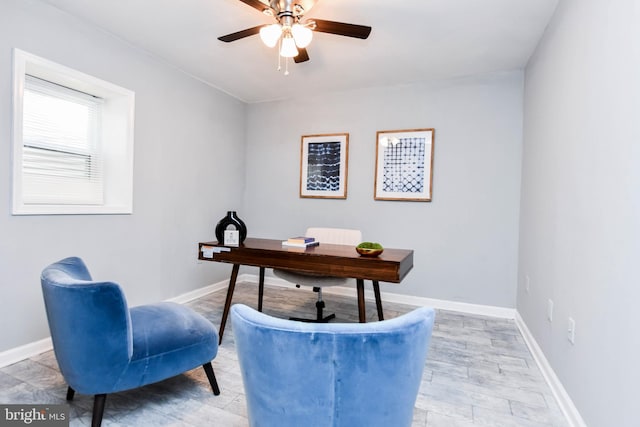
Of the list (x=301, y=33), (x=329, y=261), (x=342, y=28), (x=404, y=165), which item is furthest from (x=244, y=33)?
(x=404, y=165)

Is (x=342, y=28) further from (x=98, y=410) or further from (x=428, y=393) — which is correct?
(x=98, y=410)

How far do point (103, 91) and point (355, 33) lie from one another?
6.94ft

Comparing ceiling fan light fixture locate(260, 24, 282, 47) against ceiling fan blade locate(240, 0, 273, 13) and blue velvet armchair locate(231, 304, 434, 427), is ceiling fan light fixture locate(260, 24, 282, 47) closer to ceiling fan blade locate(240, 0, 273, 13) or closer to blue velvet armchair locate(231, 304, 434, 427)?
ceiling fan blade locate(240, 0, 273, 13)

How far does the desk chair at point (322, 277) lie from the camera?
2.60m

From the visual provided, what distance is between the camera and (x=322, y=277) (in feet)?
8.55

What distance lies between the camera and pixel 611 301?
4.25 ft

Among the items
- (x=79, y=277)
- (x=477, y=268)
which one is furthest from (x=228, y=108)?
(x=477, y=268)

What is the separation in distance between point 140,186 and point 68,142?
62 cm

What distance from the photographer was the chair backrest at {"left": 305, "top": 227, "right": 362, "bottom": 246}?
9.84 feet

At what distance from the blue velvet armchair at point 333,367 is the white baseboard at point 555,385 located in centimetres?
123

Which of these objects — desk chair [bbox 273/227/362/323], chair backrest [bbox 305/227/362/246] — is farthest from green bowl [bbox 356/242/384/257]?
chair backrest [bbox 305/227/362/246]

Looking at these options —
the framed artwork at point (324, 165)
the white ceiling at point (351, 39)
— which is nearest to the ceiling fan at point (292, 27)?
the white ceiling at point (351, 39)

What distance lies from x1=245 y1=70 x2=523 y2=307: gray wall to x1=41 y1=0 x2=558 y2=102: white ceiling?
0.77 ft

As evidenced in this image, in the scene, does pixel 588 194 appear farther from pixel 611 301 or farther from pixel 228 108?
pixel 228 108
